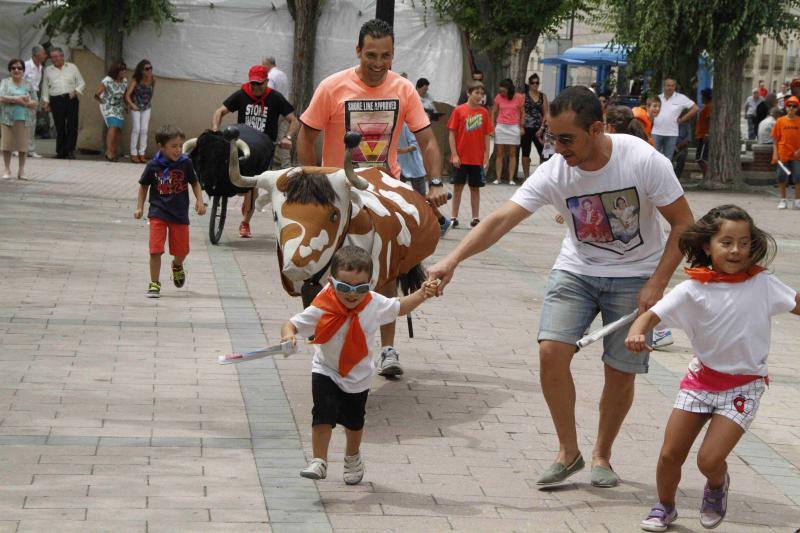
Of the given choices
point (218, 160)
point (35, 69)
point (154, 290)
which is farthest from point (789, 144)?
point (154, 290)

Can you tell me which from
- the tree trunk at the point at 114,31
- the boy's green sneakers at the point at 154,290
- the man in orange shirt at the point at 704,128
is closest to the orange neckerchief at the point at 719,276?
the boy's green sneakers at the point at 154,290

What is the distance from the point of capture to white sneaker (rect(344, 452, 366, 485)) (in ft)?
18.7

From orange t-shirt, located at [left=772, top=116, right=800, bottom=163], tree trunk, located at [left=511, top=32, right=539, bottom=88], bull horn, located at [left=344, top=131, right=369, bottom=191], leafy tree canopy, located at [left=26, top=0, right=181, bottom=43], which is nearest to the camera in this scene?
bull horn, located at [left=344, top=131, right=369, bottom=191]

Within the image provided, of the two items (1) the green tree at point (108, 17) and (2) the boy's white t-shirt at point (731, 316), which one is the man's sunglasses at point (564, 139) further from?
(1) the green tree at point (108, 17)

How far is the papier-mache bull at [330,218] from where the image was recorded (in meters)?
6.60

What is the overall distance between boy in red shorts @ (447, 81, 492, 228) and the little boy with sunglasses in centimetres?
A: 1032

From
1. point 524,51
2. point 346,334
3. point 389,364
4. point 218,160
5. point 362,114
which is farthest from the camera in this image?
point 524,51

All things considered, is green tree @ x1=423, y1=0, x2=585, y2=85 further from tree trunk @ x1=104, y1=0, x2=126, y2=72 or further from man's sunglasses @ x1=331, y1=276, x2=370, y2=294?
man's sunglasses @ x1=331, y1=276, x2=370, y2=294

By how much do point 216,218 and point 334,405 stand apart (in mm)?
8394

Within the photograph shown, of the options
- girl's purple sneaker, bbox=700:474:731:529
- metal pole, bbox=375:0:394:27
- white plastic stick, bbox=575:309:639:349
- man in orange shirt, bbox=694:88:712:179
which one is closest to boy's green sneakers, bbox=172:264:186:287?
metal pole, bbox=375:0:394:27

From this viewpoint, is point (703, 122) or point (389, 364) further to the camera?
point (703, 122)

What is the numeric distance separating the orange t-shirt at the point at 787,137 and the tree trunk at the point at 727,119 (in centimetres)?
301

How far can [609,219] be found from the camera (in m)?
5.71

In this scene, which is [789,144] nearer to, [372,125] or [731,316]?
[372,125]
